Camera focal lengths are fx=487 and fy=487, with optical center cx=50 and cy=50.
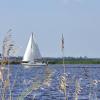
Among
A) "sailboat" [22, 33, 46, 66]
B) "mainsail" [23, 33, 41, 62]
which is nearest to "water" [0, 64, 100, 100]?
"sailboat" [22, 33, 46, 66]

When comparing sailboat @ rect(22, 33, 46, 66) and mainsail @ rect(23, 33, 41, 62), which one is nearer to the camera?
sailboat @ rect(22, 33, 46, 66)

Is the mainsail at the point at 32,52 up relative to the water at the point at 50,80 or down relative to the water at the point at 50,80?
up

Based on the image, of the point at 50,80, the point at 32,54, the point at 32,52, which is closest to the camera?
the point at 50,80

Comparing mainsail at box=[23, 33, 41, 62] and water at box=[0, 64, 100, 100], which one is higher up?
mainsail at box=[23, 33, 41, 62]

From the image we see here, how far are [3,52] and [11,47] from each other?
0.20m

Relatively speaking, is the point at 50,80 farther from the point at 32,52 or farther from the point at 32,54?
the point at 32,54

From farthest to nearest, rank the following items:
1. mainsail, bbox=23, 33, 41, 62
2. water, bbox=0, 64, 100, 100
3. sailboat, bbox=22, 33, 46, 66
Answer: mainsail, bbox=23, 33, 41, 62 < sailboat, bbox=22, 33, 46, 66 < water, bbox=0, 64, 100, 100

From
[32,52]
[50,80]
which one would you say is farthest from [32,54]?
[50,80]

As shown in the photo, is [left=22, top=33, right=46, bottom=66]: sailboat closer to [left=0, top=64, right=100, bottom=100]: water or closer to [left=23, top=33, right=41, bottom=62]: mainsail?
[left=23, top=33, right=41, bottom=62]: mainsail

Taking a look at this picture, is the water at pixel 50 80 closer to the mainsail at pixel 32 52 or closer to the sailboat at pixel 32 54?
the sailboat at pixel 32 54

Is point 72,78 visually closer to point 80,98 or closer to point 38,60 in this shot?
point 80,98

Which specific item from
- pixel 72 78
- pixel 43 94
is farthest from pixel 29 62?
pixel 72 78

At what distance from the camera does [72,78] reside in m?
9.70

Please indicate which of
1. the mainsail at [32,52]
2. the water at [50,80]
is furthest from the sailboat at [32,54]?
the water at [50,80]
